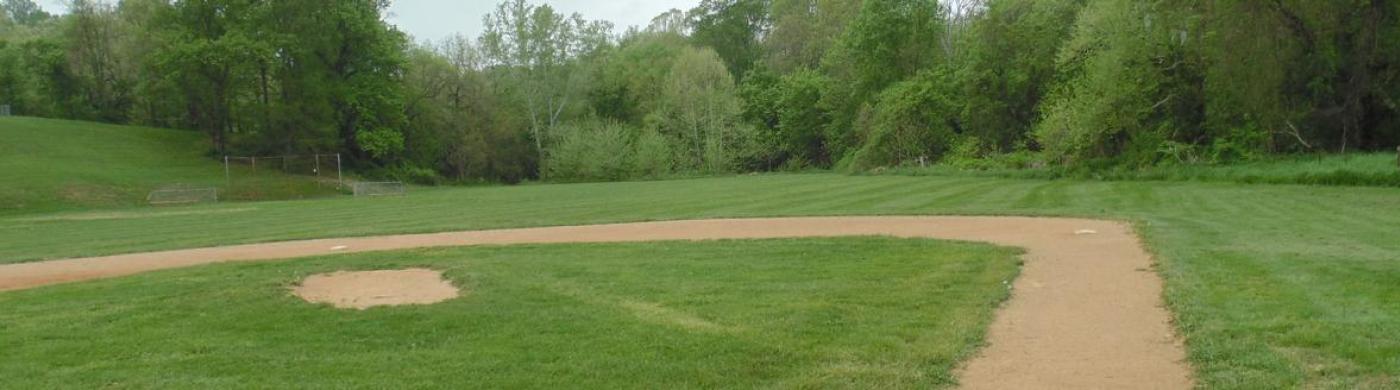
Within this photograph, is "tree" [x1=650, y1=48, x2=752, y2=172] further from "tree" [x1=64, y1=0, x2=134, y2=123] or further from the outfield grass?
"tree" [x1=64, y1=0, x2=134, y2=123]

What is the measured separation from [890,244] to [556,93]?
55468 mm

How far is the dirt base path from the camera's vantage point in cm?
584

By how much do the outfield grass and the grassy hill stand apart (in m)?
12.4

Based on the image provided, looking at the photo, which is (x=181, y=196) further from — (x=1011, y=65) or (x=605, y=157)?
(x=1011, y=65)

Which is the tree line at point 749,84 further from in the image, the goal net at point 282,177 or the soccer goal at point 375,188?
the soccer goal at point 375,188

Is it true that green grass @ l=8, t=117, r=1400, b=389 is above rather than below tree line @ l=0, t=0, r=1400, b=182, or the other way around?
below

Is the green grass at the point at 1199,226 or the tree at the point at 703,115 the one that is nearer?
the green grass at the point at 1199,226

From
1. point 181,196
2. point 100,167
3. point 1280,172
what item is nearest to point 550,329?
point 1280,172

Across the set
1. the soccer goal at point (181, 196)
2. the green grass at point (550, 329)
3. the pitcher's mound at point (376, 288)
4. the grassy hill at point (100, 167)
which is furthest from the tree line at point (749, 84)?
the pitcher's mound at point (376, 288)

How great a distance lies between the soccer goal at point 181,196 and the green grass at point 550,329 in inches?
1380

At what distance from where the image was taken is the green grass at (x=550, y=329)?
5.96 metres

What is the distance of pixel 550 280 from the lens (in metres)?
10.2

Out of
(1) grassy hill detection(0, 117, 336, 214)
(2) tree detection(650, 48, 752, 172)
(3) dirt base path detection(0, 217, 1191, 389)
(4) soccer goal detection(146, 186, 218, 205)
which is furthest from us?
(2) tree detection(650, 48, 752, 172)

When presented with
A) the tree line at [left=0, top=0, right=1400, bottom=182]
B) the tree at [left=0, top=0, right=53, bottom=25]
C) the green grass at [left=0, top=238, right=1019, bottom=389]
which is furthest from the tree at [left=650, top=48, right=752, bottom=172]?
the tree at [left=0, top=0, right=53, bottom=25]
